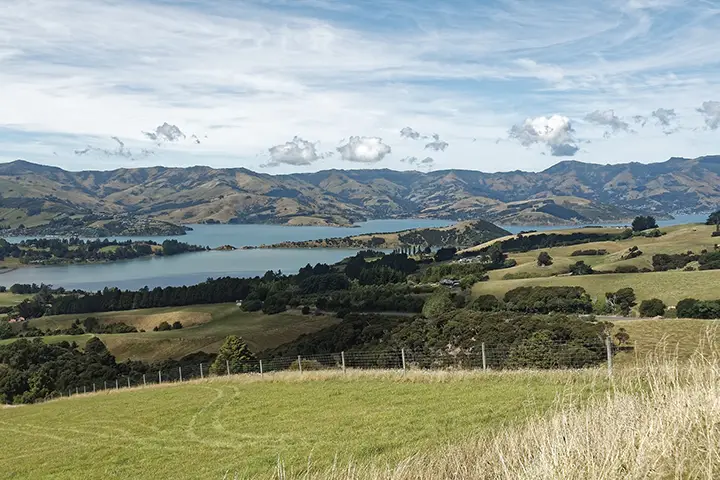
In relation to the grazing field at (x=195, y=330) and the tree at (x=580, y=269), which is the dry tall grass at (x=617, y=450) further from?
the tree at (x=580, y=269)

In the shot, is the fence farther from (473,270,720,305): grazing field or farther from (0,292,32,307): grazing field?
(0,292,32,307): grazing field

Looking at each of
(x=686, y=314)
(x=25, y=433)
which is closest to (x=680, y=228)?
(x=686, y=314)

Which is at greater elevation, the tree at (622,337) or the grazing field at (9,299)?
the tree at (622,337)

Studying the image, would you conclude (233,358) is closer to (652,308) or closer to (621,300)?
(652,308)

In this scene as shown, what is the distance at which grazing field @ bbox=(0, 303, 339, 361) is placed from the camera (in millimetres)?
86750

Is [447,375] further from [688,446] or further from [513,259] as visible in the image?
[513,259]

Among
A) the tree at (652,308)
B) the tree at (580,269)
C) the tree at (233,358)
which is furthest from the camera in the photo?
the tree at (580,269)

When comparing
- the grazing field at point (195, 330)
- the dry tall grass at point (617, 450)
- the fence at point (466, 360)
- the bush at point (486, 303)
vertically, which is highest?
the dry tall grass at point (617, 450)

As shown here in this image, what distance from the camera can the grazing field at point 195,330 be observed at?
86.8m

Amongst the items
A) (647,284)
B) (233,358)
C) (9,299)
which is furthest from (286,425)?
(9,299)

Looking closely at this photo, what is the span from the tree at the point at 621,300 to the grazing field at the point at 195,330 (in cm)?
4386

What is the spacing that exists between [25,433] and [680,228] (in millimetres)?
199204

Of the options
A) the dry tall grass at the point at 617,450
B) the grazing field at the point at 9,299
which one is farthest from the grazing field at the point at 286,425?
the grazing field at the point at 9,299

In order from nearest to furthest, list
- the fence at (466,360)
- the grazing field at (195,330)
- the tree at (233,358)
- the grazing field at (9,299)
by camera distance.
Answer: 1. the fence at (466,360)
2. the tree at (233,358)
3. the grazing field at (195,330)
4. the grazing field at (9,299)
